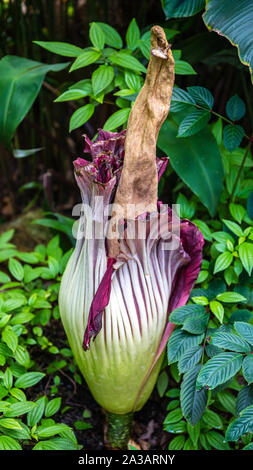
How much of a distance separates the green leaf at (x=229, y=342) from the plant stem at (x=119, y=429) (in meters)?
0.35

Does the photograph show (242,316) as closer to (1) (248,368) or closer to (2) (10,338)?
(1) (248,368)

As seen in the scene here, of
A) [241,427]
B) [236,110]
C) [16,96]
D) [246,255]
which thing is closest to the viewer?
[241,427]

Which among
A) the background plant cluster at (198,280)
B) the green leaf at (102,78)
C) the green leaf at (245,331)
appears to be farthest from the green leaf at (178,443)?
the green leaf at (102,78)

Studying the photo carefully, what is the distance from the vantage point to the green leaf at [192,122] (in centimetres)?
103

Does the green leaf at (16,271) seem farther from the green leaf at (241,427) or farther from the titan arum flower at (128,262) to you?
the green leaf at (241,427)

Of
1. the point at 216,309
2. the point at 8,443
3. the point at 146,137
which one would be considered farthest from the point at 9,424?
the point at 146,137

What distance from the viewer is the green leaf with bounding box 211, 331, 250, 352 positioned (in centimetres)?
81

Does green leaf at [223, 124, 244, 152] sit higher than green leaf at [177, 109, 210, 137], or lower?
lower

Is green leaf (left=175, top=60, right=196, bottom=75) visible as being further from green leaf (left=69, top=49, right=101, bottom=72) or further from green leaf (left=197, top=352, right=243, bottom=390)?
green leaf (left=197, top=352, right=243, bottom=390)

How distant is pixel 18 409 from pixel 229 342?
0.40 m

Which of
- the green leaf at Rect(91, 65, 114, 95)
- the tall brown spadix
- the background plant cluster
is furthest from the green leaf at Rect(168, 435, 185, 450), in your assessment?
the green leaf at Rect(91, 65, 114, 95)

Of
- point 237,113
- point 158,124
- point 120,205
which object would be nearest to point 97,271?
point 120,205

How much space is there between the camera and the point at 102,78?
3.42 feet

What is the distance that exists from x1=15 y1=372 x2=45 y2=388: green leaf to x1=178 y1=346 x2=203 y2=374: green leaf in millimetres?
278
